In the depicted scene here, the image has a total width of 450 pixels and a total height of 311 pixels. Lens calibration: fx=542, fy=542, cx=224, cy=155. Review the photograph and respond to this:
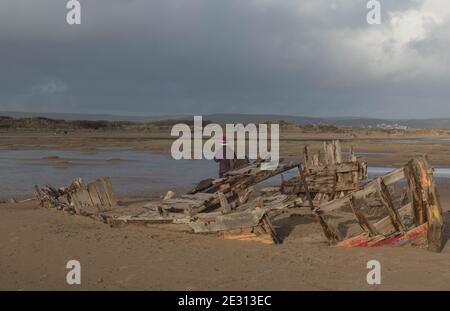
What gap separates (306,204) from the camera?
43.6 ft

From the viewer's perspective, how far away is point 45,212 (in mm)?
13438

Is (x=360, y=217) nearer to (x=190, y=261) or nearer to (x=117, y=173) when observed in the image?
(x=190, y=261)

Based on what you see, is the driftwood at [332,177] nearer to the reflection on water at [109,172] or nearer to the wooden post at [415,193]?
the wooden post at [415,193]

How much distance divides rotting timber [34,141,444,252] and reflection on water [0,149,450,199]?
5.33m

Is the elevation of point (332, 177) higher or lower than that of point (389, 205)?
higher

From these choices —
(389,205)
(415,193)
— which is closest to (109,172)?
(389,205)

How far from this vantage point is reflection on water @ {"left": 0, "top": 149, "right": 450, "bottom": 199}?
19.8 meters

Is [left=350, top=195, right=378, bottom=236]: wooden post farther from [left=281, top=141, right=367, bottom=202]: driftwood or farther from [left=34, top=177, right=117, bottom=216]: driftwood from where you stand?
[left=34, top=177, right=117, bottom=216]: driftwood

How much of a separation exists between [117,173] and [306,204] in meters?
12.9

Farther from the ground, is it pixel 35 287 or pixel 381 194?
pixel 381 194

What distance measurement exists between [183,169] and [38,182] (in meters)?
7.87

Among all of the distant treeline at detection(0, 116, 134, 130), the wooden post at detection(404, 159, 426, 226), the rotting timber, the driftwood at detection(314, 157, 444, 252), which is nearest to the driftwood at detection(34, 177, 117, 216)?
the rotting timber
